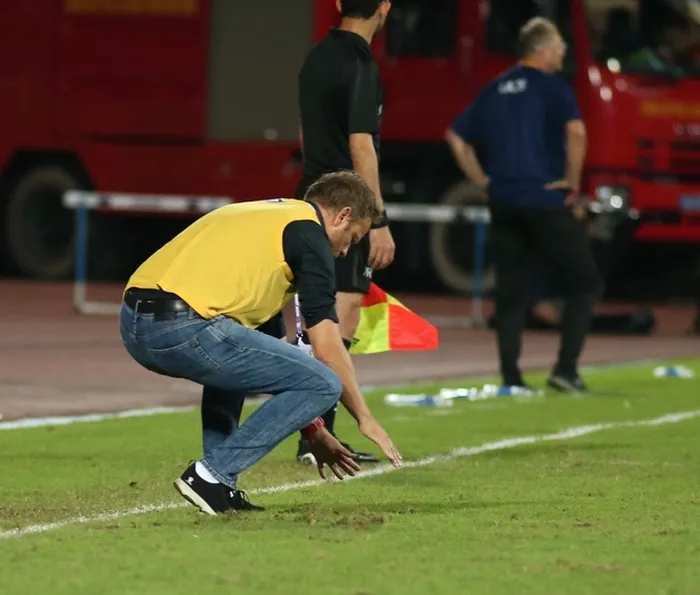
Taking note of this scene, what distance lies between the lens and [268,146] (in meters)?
21.8

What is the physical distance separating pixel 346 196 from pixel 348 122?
2.13 metres

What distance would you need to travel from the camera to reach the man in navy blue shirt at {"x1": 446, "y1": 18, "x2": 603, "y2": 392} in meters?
13.3

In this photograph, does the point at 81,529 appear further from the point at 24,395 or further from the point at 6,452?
the point at 24,395

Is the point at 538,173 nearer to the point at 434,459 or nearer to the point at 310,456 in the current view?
the point at 434,459

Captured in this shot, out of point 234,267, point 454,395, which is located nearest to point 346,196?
point 234,267

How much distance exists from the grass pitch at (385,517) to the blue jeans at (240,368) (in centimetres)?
28

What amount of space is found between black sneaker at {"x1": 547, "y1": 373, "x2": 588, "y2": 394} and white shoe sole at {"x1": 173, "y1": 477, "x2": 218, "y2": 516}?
5.91 metres

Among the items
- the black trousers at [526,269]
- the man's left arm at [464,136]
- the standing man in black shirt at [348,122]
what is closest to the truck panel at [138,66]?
the man's left arm at [464,136]

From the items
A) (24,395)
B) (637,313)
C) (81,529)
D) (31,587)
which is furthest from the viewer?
(637,313)

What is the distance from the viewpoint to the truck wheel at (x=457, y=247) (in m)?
21.3

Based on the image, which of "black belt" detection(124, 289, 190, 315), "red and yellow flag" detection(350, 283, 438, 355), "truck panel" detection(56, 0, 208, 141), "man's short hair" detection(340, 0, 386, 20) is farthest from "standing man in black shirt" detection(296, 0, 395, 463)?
"truck panel" detection(56, 0, 208, 141)

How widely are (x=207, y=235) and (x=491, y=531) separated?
1398mm

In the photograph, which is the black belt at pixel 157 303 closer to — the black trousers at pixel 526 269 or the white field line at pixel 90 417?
the white field line at pixel 90 417

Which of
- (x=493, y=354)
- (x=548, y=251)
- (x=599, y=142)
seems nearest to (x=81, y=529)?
(x=548, y=251)
